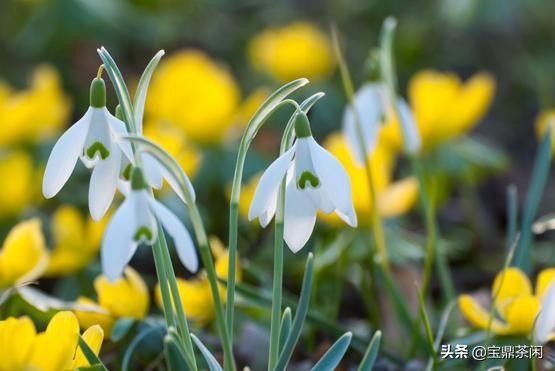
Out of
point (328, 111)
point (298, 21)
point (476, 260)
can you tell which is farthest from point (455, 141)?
point (298, 21)

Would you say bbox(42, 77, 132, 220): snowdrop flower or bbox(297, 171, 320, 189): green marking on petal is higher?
bbox(42, 77, 132, 220): snowdrop flower

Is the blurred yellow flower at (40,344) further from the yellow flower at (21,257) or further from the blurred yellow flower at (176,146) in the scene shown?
the blurred yellow flower at (176,146)

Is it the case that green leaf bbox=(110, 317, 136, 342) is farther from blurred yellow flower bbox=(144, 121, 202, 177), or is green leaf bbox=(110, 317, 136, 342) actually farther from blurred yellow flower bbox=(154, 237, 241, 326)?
blurred yellow flower bbox=(144, 121, 202, 177)

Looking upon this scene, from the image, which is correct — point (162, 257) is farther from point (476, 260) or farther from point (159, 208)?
point (476, 260)

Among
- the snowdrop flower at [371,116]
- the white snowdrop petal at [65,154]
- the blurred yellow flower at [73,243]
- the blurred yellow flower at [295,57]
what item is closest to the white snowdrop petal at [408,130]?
the snowdrop flower at [371,116]

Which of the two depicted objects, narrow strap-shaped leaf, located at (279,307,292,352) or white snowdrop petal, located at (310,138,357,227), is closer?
white snowdrop petal, located at (310,138,357,227)

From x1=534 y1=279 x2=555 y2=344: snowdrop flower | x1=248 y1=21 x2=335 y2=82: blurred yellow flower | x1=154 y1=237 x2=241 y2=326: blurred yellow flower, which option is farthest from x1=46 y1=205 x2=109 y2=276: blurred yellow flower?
x1=248 y1=21 x2=335 y2=82: blurred yellow flower
